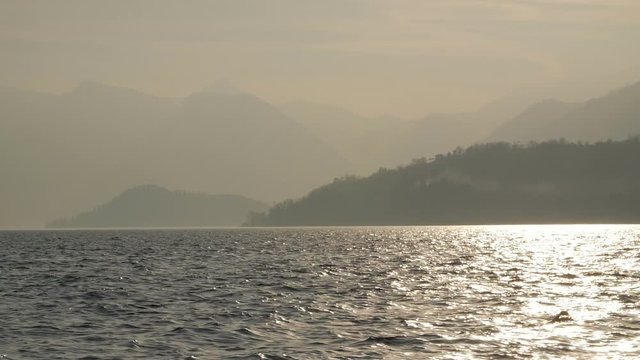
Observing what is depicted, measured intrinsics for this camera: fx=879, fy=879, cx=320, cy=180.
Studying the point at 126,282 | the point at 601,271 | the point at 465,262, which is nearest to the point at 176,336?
the point at 126,282

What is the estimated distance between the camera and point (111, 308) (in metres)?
55.4

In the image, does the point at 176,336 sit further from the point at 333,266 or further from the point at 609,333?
the point at 333,266

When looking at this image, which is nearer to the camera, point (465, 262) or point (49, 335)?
point (49, 335)

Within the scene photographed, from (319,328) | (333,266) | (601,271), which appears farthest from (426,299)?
(333,266)

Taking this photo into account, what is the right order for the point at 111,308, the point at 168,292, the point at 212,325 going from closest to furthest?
the point at 212,325, the point at 111,308, the point at 168,292

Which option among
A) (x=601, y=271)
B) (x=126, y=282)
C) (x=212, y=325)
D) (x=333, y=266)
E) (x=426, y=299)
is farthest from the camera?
(x=333, y=266)

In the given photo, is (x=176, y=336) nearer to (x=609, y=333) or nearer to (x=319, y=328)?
(x=319, y=328)

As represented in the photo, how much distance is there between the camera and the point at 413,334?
43.5 meters

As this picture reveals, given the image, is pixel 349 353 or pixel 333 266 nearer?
pixel 349 353

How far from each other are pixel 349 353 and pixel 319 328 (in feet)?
24.5

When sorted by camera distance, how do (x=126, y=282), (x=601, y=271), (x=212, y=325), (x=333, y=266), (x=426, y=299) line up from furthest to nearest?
(x=333, y=266) → (x=601, y=271) → (x=126, y=282) → (x=426, y=299) → (x=212, y=325)

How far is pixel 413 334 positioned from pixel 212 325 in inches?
437

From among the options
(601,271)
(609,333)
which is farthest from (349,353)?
(601,271)

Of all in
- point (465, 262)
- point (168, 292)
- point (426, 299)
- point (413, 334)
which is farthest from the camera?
Answer: point (465, 262)
